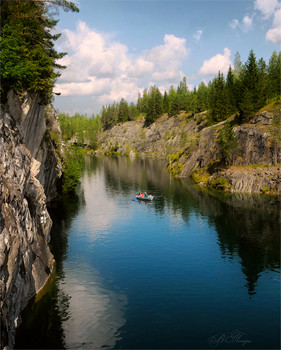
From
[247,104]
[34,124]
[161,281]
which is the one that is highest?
[247,104]

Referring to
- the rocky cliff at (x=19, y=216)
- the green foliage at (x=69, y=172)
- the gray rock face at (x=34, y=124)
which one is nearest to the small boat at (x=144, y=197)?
the green foliage at (x=69, y=172)

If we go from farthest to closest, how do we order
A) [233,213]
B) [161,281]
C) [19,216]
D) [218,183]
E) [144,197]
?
[218,183]
[144,197]
[233,213]
[161,281]
[19,216]

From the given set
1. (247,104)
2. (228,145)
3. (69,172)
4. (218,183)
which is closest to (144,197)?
(69,172)

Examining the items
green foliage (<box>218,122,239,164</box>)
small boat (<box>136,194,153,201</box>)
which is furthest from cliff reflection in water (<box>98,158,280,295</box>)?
green foliage (<box>218,122,239,164</box>)

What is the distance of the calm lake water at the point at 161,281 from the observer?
27.1 metres

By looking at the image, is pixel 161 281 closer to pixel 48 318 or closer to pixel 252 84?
pixel 48 318

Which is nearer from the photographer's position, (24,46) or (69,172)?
(24,46)

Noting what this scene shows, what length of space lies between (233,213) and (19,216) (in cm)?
5160

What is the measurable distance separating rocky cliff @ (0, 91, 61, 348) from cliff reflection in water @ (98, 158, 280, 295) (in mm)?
25384

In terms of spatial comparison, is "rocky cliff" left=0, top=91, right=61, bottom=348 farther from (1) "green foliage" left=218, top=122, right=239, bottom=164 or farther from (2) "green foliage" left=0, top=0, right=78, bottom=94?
(1) "green foliage" left=218, top=122, right=239, bottom=164

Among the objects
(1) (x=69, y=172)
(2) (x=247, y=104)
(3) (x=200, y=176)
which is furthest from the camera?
(3) (x=200, y=176)

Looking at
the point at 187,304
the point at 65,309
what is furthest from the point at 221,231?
the point at 65,309

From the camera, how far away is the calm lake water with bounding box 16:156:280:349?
2714 cm

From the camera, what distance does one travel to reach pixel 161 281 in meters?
37.0
